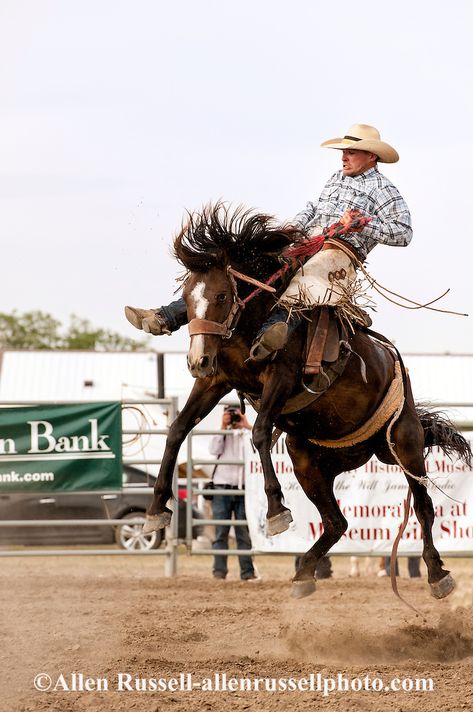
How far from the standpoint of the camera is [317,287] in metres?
5.93

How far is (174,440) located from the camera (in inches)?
222

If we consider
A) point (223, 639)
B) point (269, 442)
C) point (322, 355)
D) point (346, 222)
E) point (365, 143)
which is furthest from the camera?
point (223, 639)

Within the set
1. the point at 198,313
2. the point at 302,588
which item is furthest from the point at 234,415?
the point at 198,313

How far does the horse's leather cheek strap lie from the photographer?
16.7 ft

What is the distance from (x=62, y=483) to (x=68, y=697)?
16.6ft

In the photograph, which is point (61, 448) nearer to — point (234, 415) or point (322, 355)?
point (234, 415)

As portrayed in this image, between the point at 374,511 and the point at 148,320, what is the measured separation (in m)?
4.99

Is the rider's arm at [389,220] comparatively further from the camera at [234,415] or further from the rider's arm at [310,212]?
→ the camera at [234,415]

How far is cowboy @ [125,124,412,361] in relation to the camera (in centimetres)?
580

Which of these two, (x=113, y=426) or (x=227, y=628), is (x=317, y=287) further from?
(x=113, y=426)

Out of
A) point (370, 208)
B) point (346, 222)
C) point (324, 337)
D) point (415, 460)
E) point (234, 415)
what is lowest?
point (415, 460)

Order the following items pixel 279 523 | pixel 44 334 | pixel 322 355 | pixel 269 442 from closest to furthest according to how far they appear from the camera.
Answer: pixel 279 523, pixel 269 442, pixel 322 355, pixel 44 334

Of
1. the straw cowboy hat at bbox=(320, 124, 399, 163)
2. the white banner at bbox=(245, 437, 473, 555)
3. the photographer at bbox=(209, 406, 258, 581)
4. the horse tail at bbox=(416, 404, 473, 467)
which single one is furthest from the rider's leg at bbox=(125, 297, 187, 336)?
the photographer at bbox=(209, 406, 258, 581)

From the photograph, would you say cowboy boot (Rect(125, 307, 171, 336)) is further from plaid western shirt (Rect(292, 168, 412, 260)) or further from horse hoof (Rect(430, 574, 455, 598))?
horse hoof (Rect(430, 574, 455, 598))
